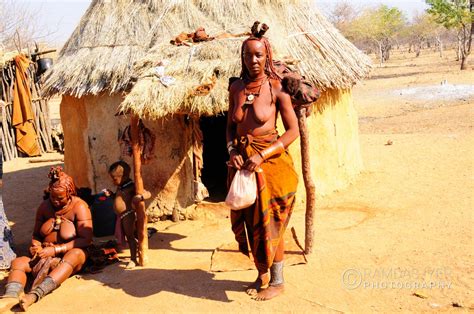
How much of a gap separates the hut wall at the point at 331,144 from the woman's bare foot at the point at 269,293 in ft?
9.57

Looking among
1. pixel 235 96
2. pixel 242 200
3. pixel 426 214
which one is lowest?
pixel 426 214

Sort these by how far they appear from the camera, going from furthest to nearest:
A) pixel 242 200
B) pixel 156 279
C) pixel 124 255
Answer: pixel 124 255, pixel 156 279, pixel 242 200

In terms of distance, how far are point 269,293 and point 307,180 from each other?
129 centimetres

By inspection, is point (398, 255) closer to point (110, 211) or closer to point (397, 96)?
point (110, 211)

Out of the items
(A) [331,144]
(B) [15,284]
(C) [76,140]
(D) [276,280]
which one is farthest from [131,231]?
(A) [331,144]

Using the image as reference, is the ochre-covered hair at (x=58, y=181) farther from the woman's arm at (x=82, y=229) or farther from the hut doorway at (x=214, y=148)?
the hut doorway at (x=214, y=148)

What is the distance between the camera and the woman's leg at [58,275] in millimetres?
4284

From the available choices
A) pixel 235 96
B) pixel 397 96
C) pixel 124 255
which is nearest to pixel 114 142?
pixel 124 255

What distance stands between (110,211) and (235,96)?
3269 millimetres

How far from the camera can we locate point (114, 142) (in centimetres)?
699

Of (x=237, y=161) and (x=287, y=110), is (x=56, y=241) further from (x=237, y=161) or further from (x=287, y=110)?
(x=287, y=110)

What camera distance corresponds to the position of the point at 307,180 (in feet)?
16.0

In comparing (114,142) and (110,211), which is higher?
(114,142)

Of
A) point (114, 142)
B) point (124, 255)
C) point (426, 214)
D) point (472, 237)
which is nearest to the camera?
point (472, 237)
